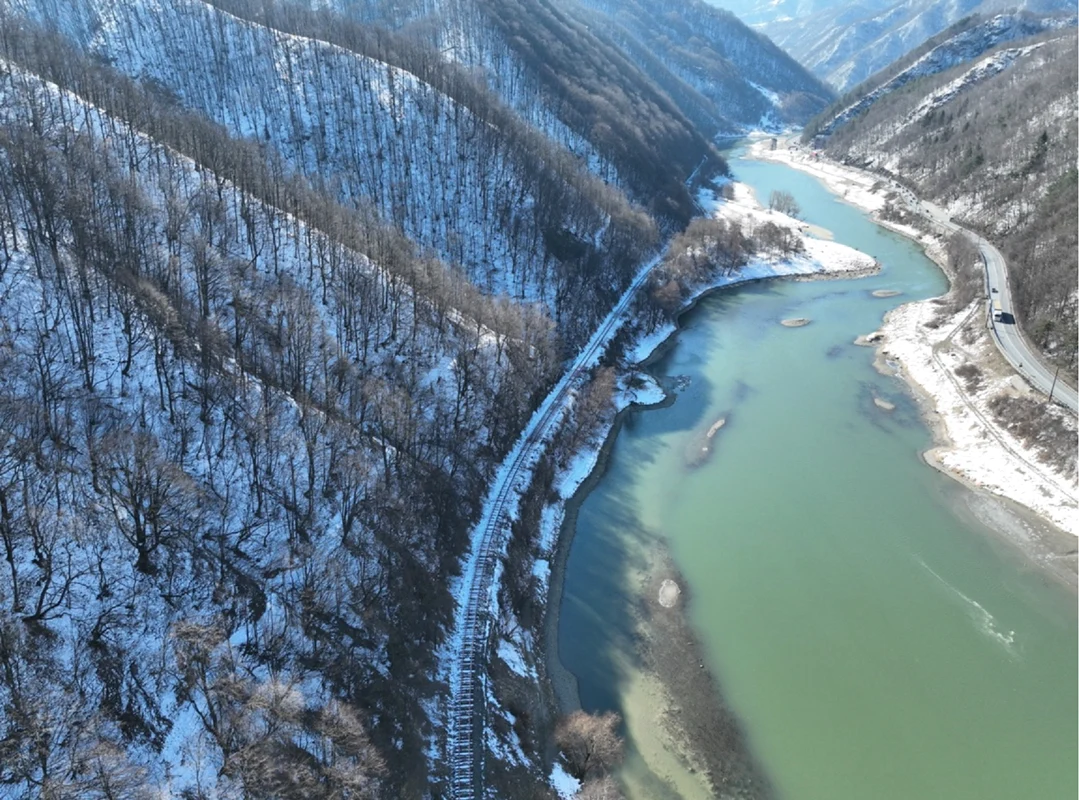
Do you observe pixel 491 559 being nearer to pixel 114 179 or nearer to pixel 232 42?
pixel 114 179

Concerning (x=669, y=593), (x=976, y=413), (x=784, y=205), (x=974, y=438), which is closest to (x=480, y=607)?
(x=669, y=593)

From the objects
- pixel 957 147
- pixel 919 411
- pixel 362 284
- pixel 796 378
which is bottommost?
pixel 362 284

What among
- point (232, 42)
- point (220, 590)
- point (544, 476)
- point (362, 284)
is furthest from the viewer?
point (232, 42)

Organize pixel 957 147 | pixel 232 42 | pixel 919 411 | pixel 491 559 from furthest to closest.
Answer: pixel 957 147 → pixel 232 42 → pixel 919 411 → pixel 491 559

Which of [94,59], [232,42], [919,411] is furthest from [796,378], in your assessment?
[94,59]

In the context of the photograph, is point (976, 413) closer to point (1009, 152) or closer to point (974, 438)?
point (974, 438)

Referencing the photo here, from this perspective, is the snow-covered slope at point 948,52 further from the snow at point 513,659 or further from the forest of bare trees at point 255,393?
the snow at point 513,659

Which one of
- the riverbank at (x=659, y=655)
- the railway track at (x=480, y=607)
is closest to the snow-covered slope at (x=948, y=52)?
the riverbank at (x=659, y=655)
